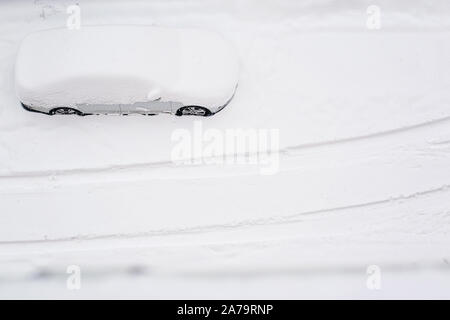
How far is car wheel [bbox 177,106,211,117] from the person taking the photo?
686 cm


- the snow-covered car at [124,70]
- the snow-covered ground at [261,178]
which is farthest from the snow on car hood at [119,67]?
the snow-covered ground at [261,178]

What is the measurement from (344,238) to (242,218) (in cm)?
160

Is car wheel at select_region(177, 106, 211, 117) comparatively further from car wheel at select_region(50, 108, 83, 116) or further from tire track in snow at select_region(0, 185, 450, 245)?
tire track in snow at select_region(0, 185, 450, 245)

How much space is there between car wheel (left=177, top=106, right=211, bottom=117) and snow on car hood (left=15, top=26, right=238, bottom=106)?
21 centimetres

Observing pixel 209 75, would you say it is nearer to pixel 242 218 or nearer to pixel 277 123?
pixel 277 123

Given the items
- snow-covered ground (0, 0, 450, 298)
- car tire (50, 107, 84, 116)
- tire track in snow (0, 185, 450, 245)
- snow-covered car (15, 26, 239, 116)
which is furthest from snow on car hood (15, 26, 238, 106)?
tire track in snow (0, 185, 450, 245)

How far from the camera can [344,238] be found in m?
6.79

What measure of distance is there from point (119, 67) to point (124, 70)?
8 centimetres

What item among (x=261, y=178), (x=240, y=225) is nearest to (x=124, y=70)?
(x=261, y=178)

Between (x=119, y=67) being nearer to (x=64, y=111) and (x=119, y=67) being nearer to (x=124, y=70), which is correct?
(x=124, y=70)

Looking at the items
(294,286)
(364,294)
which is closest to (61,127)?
(294,286)

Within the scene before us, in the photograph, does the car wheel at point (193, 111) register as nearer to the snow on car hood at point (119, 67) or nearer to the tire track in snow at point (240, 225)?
the snow on car hood at point (119, 67)

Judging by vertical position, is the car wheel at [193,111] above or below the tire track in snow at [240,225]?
above

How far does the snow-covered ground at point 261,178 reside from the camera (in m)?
6.69
